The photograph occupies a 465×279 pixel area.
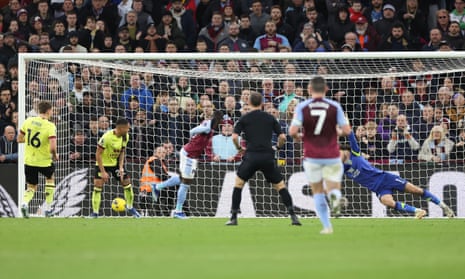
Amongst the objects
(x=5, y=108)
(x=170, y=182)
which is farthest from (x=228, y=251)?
(x=5, y=108)

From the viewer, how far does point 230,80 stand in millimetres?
20375

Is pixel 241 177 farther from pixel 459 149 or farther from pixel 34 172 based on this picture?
pixel 459 149

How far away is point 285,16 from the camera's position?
74.3 feet

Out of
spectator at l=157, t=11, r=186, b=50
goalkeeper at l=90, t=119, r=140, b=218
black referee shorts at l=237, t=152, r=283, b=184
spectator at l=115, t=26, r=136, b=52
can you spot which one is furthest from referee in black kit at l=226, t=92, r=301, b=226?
spectator at l=115, t=26, r=136, b=52

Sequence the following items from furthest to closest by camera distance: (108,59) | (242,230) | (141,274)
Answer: (108,59) → (242,230) → (141,274)

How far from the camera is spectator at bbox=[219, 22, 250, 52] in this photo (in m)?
21.6

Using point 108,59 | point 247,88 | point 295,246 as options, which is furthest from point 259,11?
point 295,246

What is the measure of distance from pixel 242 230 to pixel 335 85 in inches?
279

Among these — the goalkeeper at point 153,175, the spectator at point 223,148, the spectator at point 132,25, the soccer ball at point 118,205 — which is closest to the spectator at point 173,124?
the goalkeeper at point 153,175

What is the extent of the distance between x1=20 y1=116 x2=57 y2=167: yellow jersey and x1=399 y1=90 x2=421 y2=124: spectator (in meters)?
6.81

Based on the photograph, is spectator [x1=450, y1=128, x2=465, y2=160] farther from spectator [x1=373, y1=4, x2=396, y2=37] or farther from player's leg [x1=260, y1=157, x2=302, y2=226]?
player's leg [x1=260, y1=157, x2=302, y2=226]

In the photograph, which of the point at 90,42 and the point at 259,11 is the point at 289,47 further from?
the point at 90,42

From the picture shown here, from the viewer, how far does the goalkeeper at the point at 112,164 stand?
60.4 feet

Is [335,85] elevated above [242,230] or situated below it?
above
